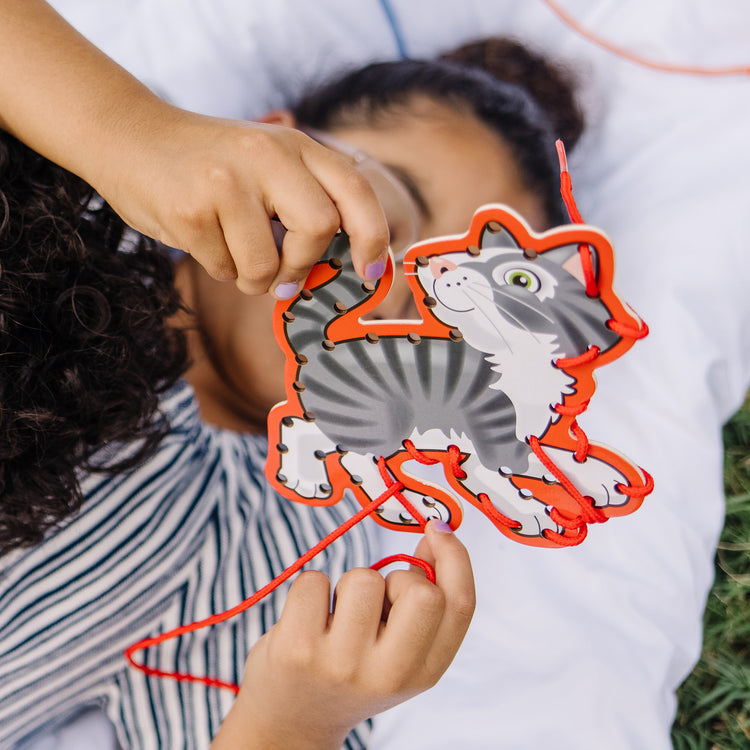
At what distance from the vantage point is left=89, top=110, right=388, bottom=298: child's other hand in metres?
0.38

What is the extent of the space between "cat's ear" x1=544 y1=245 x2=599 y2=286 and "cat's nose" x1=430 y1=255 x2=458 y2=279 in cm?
5

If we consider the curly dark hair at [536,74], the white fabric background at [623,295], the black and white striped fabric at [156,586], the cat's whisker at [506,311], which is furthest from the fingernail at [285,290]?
the curly dark hair at [536,74]

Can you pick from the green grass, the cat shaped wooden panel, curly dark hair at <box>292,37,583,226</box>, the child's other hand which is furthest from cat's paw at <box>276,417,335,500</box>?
the green grass

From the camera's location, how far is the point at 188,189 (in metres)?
0.39

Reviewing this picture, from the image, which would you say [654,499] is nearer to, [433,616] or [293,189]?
[433,616]

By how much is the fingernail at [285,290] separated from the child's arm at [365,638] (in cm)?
17

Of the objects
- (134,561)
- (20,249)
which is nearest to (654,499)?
(134,561)

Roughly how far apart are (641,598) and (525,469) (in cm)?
42

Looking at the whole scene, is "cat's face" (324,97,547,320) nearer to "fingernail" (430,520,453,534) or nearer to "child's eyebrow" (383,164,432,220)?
"child's eyebrow" (383,164,432,220)

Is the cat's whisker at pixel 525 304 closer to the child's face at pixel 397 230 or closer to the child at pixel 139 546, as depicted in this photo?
the child at pixel 139 546

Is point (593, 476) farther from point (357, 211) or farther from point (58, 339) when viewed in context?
point (58, 339)

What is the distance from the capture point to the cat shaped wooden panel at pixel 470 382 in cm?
37

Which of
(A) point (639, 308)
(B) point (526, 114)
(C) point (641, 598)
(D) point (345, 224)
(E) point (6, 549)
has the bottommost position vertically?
(C) point (641, 598)

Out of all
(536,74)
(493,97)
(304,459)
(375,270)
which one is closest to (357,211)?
(375,270)
